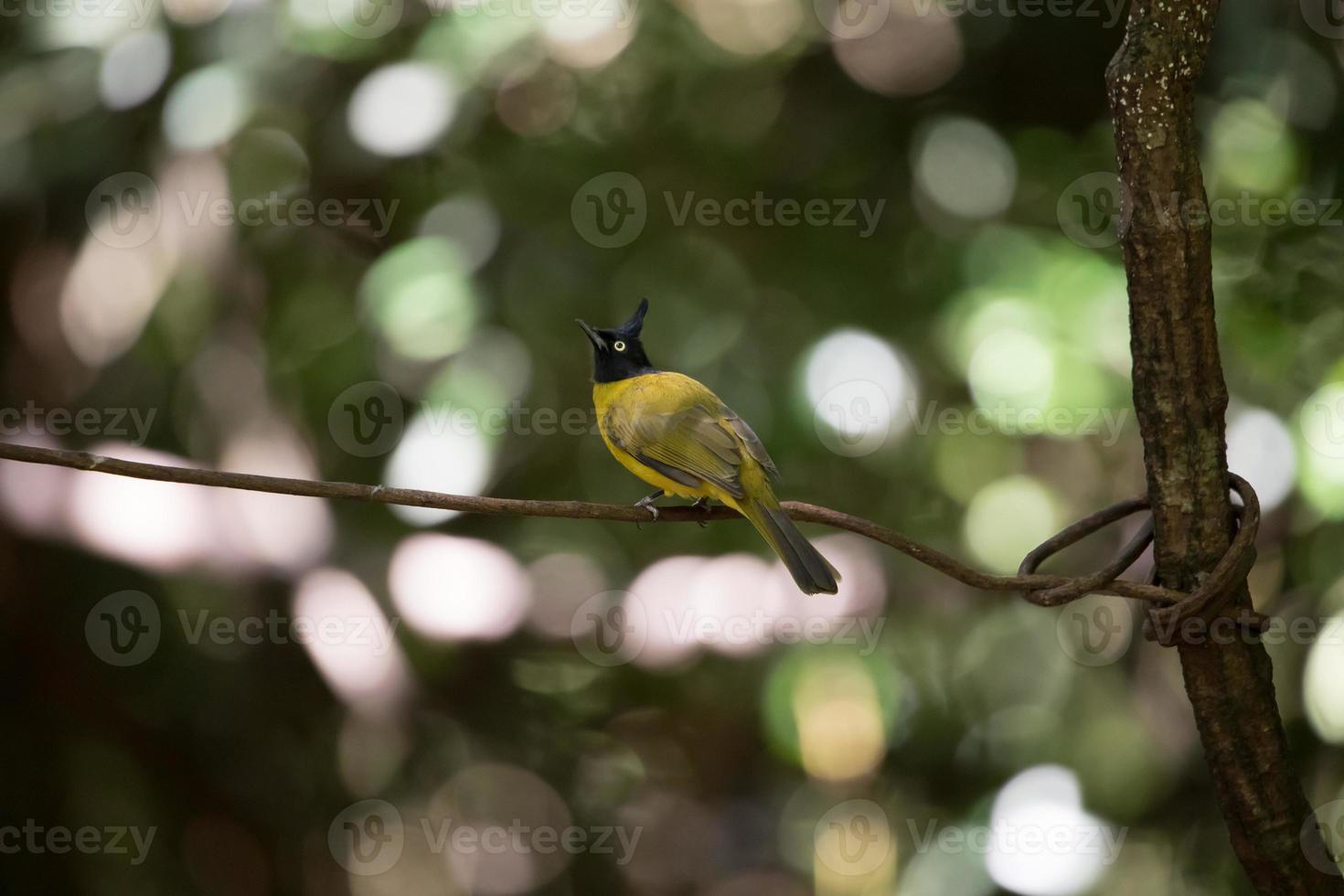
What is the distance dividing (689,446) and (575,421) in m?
1.32

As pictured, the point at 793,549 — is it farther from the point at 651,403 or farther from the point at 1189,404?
the point at 1189,404

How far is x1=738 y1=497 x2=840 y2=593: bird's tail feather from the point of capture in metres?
2.44

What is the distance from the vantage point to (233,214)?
396 cm

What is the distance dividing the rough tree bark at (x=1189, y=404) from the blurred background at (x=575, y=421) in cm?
167

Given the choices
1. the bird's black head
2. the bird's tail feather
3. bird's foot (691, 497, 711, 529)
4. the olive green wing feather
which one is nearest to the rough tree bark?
the bird's tail feather

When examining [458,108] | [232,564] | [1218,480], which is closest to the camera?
[1218,480]

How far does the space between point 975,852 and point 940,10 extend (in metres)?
2.76

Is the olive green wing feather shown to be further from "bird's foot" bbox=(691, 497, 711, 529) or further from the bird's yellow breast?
"bird's foot" bbox=(691, 497, 711, 529)

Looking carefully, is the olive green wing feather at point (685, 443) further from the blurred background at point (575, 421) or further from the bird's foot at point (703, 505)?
the blurred background at point (575, 421)

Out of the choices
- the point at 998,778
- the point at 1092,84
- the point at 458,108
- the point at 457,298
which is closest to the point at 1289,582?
the point at 998,778

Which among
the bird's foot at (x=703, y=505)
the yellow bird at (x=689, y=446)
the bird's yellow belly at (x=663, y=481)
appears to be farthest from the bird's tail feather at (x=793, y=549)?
the bird's foot at (x=703, y=505)

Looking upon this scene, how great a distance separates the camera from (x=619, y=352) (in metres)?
3.32

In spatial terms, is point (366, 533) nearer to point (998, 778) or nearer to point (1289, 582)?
point (998, 778)

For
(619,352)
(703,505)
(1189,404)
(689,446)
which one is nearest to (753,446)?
(689,446)
